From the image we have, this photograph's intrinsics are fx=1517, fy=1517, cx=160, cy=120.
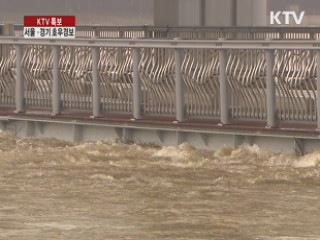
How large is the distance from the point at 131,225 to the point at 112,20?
2130 cm

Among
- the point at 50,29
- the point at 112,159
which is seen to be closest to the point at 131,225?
the point at 112,159

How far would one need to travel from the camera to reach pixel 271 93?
68.9ft

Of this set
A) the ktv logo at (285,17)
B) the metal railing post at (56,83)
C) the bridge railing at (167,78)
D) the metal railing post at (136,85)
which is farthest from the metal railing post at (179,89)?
the ktv logo at (285,17)

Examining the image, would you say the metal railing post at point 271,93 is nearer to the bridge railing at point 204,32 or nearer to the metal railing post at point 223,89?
the metal railing post at point 223,89

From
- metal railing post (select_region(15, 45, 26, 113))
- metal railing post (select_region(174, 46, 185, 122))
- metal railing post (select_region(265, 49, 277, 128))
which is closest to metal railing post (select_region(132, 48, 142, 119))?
metal railing post (select_region(174, 46, 185, 122))

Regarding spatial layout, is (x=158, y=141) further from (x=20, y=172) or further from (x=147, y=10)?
(x=147, y=10)

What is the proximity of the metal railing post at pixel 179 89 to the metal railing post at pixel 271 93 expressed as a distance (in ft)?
5.35

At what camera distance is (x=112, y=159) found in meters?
21.8

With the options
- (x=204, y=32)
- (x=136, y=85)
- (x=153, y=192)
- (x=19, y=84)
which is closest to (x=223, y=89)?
(x=136, y=85)

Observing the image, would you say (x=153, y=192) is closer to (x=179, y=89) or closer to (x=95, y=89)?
(x=179, y=89)

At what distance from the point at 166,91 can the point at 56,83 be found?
240 cm

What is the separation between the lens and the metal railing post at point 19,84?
Result: 25.0 meters

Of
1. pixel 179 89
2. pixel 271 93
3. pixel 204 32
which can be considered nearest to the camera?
pixel 271 93

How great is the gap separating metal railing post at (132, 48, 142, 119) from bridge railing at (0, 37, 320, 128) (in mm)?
15
